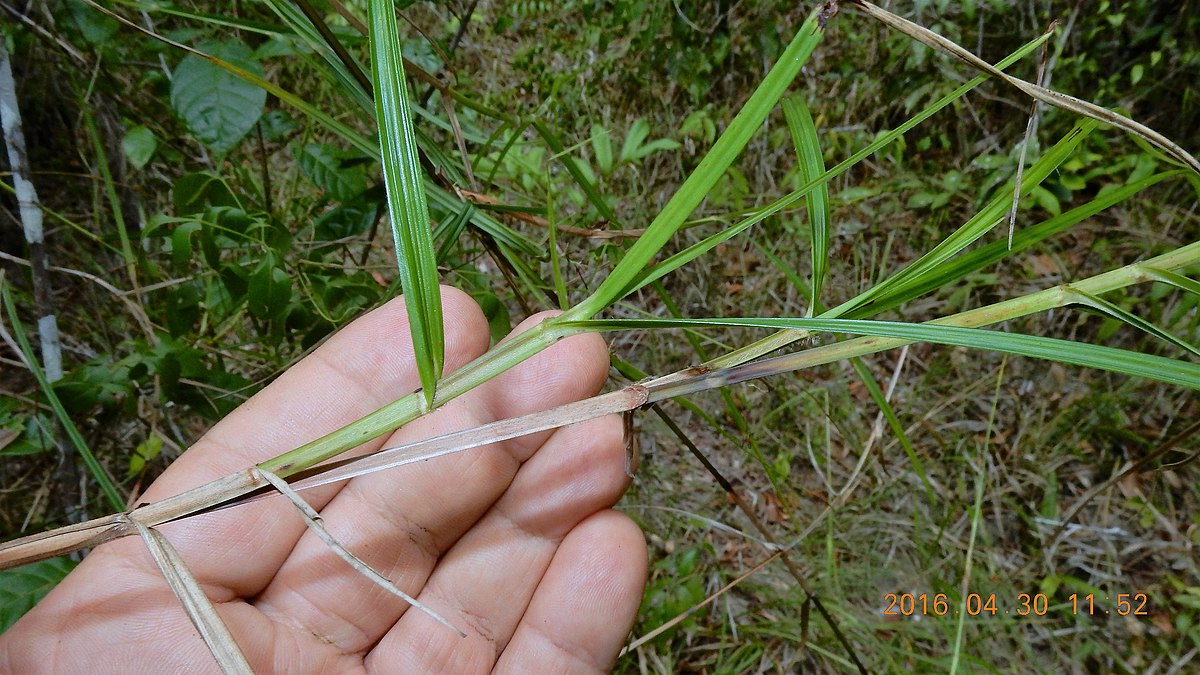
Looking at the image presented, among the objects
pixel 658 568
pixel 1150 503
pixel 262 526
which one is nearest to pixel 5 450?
pixel 262 526

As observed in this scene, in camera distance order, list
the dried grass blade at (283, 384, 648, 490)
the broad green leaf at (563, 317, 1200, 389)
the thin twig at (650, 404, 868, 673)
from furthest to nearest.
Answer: the thin twig at (650, 404, 868, 673)
the dried grass blade at (283, 384, 648, 490)
the broad green leaf at (563, 317, 1200, 389)

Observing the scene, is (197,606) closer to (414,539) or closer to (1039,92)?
(414,539)

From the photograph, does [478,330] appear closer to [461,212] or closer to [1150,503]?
[461,212]

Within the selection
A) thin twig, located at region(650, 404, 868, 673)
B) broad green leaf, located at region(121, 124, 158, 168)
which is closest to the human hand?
thin twig, located at region(650, 404, 868, 673)

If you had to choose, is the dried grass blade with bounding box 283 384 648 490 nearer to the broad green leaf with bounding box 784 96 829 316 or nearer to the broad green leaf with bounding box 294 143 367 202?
the broad green leaf with bounding box 784 96 829 316

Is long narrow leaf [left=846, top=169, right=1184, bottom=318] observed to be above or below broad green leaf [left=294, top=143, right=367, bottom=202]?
below
